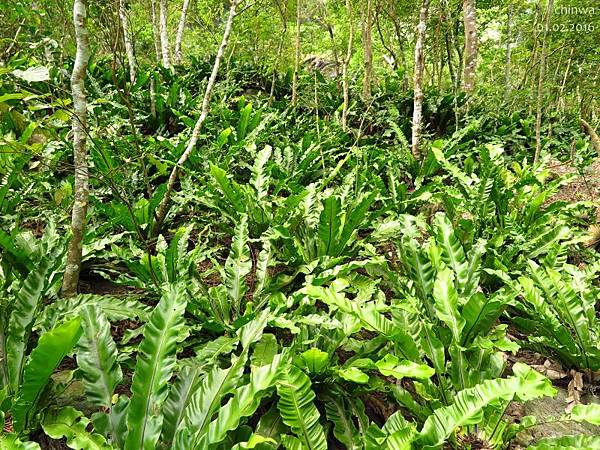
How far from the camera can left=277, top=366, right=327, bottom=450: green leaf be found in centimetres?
170

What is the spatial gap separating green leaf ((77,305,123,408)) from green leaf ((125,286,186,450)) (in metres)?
0.13

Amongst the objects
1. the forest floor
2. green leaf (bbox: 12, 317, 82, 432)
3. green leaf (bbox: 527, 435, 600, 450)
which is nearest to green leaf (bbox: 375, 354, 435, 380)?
green leaf (bbox: 527, 435, 600, 450)

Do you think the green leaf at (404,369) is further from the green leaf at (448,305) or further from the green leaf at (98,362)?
the green leaf at (98,362)

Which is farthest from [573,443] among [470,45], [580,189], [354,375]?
[470,45]

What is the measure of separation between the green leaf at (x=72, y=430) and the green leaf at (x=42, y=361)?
101 mm

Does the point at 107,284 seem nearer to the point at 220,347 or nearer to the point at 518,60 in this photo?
the point at 220,347

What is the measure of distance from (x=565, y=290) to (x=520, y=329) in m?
0.44

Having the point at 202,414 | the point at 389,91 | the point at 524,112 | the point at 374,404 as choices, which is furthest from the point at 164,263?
the point at 524,112

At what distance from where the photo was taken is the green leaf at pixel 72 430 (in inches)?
58.1

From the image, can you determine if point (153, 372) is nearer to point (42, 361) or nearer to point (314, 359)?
point (42, 361)

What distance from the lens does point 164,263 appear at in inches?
104

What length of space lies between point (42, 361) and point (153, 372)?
39 cm

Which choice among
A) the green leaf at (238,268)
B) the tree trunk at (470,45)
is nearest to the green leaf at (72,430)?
the green leaf at (238,268)

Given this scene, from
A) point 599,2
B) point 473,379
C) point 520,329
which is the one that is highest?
point 599,2
